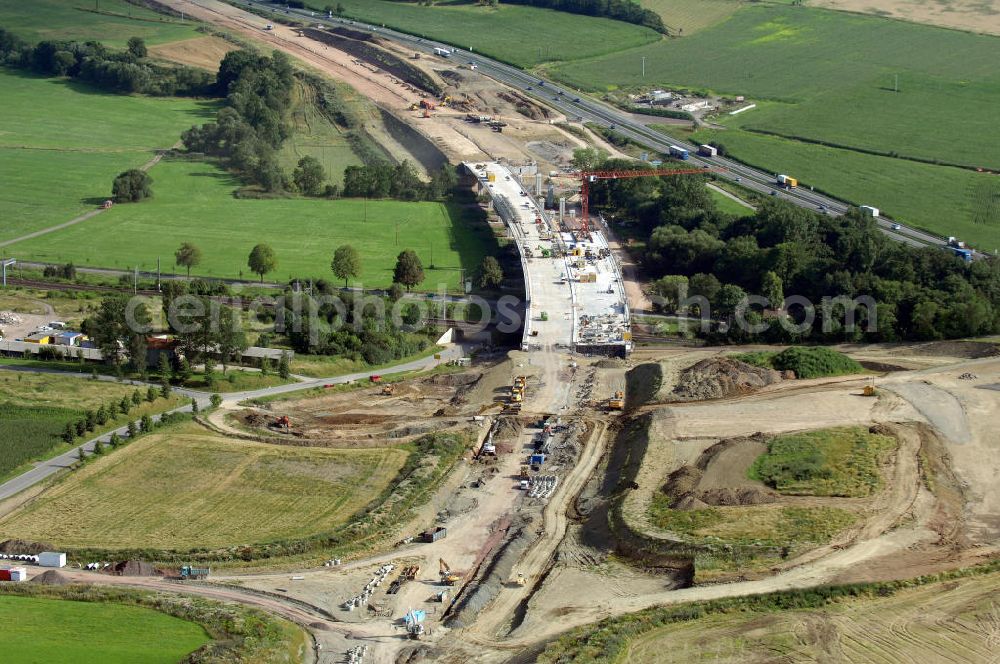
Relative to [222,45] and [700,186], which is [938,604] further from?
[222,45]

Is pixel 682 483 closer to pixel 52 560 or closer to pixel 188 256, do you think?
pixel 52 560

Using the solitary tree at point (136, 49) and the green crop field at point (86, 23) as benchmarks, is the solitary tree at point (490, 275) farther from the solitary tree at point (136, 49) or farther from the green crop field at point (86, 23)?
the green crop field at point (86, 23)

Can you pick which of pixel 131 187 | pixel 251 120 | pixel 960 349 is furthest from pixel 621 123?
pixel 960 349

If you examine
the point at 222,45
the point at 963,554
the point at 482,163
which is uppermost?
the point at 222,45

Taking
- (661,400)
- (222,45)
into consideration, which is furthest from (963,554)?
(222,45)

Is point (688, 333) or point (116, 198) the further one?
point (116, 198)

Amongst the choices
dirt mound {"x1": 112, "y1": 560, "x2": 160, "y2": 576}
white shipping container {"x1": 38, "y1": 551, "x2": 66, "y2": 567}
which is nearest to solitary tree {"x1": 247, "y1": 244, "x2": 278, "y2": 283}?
white shipping container {"x1": 38, "y1": 551, "x2": 66, "y2": 567}

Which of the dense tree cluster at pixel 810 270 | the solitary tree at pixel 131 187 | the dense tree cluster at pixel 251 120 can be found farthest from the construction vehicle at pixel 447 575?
the dense tree cluster at pixel 251 120
